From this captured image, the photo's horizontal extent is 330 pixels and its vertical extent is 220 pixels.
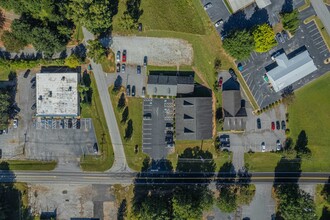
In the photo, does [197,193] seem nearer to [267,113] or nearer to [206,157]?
[206,157]

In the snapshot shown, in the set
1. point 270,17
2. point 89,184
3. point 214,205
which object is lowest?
point 214,205

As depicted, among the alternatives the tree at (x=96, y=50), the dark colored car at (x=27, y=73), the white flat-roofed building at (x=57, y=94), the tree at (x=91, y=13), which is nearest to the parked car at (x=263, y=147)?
the tree at (x=96, y=50)

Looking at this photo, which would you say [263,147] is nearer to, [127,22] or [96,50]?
[127,22]

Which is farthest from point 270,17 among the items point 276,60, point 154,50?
point 154,50

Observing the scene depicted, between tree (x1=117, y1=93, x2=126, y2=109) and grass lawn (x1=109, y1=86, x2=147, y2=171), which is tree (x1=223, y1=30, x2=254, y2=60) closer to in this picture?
grass lawn (x1=109, y1=86, x2=147, y2=171)

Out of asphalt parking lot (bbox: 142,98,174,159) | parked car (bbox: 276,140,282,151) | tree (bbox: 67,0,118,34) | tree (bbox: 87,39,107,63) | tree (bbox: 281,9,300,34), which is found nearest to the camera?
tree (bbox: 67,0,118,34)

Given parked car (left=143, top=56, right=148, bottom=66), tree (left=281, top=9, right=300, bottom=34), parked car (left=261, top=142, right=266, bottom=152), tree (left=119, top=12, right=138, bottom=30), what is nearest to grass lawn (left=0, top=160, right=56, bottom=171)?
parked car (left=143, top=56, right=148, bottom=66)

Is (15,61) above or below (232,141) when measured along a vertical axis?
above

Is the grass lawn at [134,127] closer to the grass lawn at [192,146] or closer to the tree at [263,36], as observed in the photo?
the grass lawn at [192,146]
